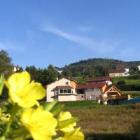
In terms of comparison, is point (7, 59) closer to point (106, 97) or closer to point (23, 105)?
point (106, 97)

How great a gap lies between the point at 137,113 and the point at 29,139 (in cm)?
3809

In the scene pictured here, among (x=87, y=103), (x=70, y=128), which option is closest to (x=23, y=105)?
(x=70, y=128)

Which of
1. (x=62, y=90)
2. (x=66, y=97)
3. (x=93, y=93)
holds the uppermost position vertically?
(x=62, y=90)

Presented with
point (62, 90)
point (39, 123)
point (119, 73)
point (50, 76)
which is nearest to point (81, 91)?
point (50, 76)

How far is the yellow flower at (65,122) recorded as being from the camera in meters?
1.11

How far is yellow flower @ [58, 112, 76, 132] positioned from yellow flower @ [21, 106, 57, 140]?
0.07 m

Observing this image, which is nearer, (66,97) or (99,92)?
(66,97)

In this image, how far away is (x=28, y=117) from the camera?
1005 mm

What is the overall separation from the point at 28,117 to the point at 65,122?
130 mm

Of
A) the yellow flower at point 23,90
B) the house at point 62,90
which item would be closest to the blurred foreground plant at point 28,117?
the yellow flower at point 23,90

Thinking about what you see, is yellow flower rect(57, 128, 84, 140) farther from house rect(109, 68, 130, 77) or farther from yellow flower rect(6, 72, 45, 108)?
house rect(109, 68, 130, 77)

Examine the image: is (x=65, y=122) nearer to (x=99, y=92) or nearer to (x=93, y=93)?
(x=99, y=92)

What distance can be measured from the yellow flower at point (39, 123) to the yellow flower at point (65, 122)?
7 cm

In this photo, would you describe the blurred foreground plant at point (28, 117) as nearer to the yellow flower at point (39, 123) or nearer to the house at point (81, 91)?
Answer: the yellow flower at point (39, 123)
